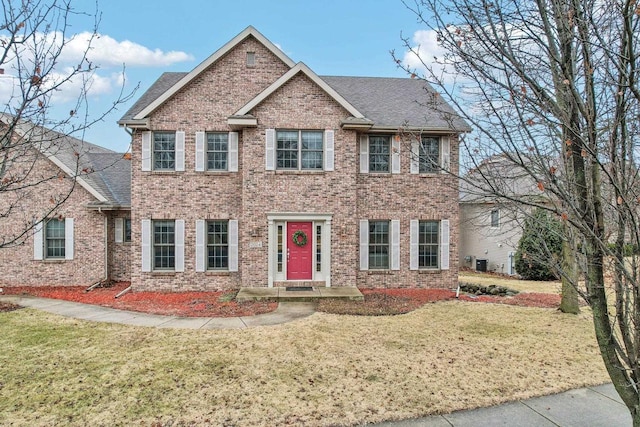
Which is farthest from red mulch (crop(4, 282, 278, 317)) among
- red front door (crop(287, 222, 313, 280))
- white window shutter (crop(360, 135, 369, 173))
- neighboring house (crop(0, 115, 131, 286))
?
white window shutter (crop(360, 135, 369, 173))

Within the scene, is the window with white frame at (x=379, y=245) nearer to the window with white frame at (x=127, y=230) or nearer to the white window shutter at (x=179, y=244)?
the white window shutter at (x=179, y=244)

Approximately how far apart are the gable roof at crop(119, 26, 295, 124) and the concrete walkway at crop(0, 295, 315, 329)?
6244 millimetres

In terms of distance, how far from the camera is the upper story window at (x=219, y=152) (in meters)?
13.1

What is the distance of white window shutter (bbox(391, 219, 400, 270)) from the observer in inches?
527

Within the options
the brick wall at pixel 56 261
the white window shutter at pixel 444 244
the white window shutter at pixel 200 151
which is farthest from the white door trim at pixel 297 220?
the brick wall at pixel 56 261

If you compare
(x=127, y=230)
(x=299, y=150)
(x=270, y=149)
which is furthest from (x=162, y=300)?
(x=299, y=150)

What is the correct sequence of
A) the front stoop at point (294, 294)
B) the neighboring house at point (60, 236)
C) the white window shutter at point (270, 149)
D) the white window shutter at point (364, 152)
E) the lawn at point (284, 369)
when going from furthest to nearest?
the neighboring house at point (60, 236)
the white window shutter at point (364, 152)
the white window shutter at point (270, 149)
the front stoop at point (294, 294)
the lawn at point (284, 369)

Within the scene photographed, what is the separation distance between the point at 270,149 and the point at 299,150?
0.98 m

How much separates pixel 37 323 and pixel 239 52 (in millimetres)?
10208

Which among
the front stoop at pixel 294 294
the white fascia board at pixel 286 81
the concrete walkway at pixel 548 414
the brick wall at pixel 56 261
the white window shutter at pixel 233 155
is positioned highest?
the white fascia board at pixel 286 81

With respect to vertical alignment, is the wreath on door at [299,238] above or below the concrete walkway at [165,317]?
above

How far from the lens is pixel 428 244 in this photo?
13672 millimetres

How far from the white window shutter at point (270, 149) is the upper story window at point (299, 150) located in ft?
0.61

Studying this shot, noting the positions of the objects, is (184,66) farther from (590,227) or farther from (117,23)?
(590,227)
